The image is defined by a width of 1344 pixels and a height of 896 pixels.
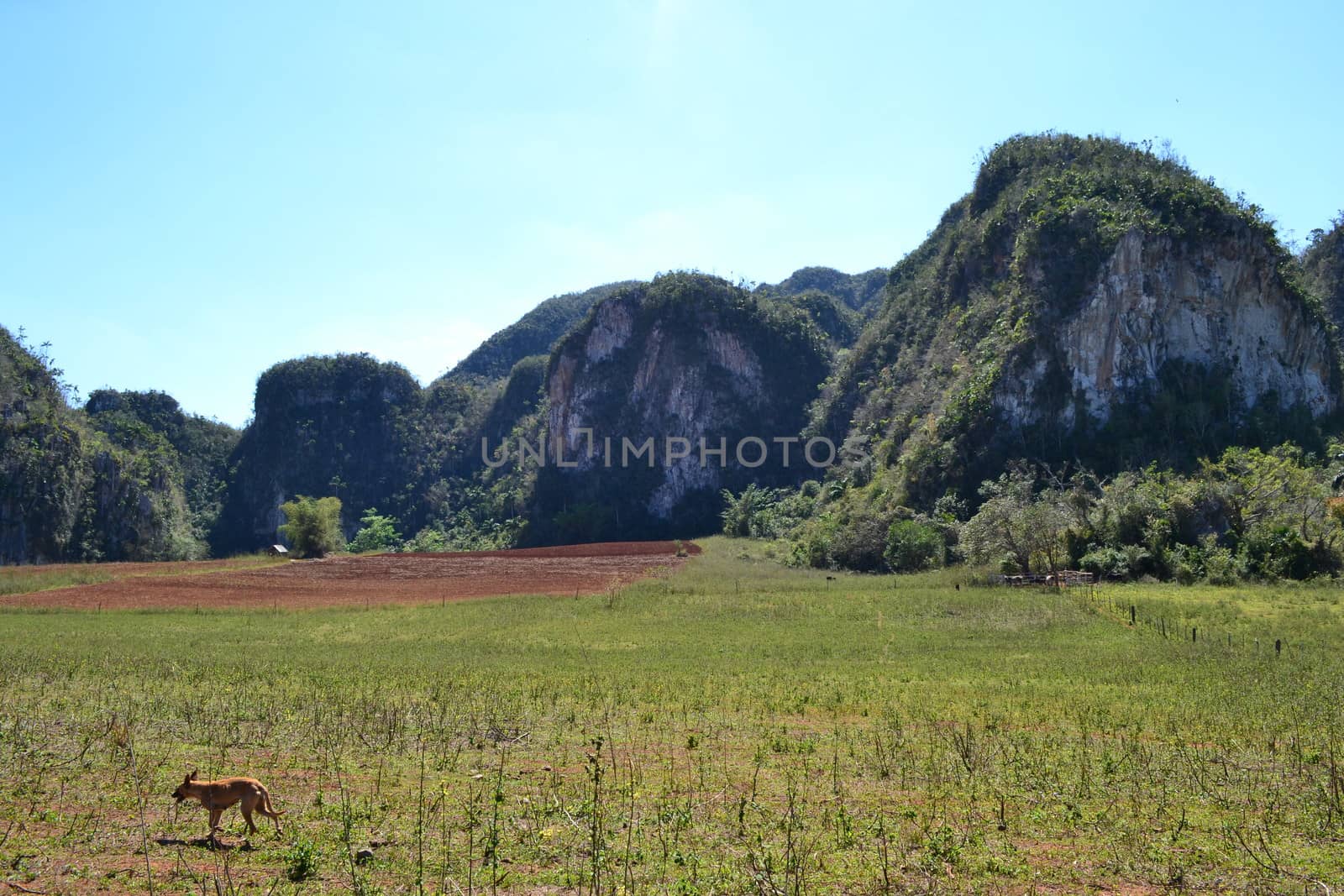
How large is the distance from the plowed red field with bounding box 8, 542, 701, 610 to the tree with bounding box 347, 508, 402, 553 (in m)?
32.8

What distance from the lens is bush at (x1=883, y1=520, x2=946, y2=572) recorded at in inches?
1841

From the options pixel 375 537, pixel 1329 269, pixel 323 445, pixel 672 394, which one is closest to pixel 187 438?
pixel 323 445

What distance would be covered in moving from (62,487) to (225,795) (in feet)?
286

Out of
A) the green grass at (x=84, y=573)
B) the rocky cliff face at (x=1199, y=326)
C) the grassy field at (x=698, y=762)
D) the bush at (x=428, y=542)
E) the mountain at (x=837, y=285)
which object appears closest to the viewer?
the grassy field at (x=698, y=762)

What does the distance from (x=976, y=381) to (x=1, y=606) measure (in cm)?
5551

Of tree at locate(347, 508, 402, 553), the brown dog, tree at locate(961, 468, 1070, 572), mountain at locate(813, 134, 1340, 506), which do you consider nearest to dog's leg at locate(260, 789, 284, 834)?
the brown dog

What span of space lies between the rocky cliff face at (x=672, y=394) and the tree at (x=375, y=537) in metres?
18.3

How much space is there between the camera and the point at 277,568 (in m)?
58.7

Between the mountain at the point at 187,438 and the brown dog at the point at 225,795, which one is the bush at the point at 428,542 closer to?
the mountain at the point at 187,438

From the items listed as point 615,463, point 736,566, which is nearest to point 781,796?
point 736,566

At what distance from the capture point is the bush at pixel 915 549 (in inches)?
1841

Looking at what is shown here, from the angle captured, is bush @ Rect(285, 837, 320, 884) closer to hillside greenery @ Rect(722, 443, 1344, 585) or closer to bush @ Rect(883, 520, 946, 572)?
hillside greenery @ Rect(722, 443, 1344, 585)

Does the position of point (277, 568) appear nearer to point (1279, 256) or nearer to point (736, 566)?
point (736, 566)

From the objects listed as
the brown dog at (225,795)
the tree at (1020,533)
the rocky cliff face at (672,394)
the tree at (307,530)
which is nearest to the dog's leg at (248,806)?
the brown dog at (225,795)
